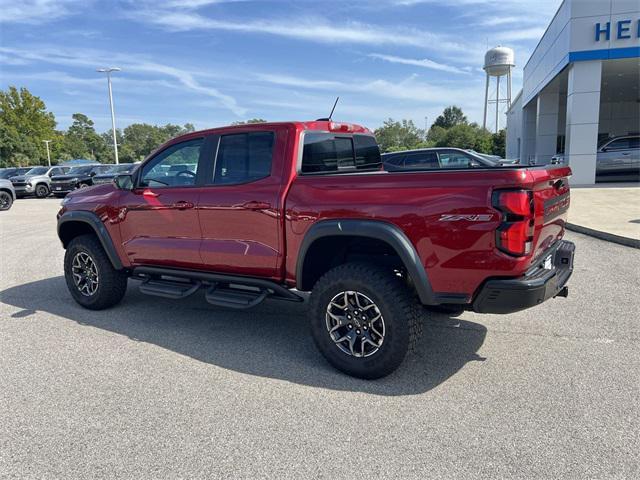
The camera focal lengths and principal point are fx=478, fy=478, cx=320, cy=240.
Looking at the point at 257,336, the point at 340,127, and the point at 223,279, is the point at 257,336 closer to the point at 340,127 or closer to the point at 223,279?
the point at 223,279

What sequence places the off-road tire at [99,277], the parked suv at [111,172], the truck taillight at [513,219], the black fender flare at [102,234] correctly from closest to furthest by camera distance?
1. the truck taillight at [513,219]
2. the black fender flare at [102,234]
3. the off-road tire at [99,277]
4. the parked suv at [111,172]

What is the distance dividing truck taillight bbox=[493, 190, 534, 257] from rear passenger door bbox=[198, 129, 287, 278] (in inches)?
67.6

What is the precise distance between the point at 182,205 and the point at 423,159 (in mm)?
8397

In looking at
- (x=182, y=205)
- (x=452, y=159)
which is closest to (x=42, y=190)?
(x=452, y=159)

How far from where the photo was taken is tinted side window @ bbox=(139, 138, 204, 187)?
460cm

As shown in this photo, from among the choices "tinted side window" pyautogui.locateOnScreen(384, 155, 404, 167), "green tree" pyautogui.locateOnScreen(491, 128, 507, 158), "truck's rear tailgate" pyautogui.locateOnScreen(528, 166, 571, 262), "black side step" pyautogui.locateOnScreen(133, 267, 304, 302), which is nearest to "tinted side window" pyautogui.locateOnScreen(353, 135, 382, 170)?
"black side step" pyautogui.locateOnScreen(133, 267, 304, 302)

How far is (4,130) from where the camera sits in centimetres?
5428

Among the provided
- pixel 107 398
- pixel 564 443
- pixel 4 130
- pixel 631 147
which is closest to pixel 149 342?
pixel 107 398

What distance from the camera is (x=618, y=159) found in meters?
18.6

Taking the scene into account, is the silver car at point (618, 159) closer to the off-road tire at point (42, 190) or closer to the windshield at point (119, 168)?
the windshield at point (119, 168)

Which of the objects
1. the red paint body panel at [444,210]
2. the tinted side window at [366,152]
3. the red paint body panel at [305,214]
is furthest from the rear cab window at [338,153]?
the red paint body panel at [444,210]

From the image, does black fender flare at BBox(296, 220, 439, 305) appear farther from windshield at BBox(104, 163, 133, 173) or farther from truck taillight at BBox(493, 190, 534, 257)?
windshield at BBox(104, 163, 133, 173)

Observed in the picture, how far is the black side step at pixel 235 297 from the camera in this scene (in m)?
4.09

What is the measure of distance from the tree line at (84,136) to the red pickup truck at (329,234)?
2422 centimetres
